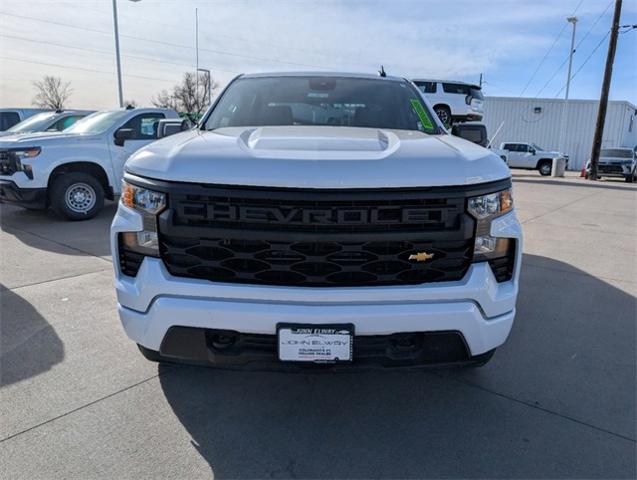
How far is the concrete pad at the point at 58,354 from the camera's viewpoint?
269 cm

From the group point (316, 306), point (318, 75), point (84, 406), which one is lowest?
point (84, 406)

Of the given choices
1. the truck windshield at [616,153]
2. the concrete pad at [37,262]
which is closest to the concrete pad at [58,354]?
the concrete pad at [37,262]

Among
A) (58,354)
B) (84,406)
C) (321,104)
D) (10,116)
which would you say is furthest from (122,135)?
(10,116)

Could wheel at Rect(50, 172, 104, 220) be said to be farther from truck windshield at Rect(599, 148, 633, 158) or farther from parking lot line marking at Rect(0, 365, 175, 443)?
truck windshield at Rect(599, 148, 633, 158)

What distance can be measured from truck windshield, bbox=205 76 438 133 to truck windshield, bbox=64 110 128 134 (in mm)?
5277

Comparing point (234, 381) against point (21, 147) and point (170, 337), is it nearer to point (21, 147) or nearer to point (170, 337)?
point (170, 337)

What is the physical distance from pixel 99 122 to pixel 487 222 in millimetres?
8097

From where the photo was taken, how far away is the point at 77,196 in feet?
26.2

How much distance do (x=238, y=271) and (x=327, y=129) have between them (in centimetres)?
127

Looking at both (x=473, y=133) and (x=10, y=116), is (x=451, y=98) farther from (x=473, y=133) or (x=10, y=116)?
(x=473, y=133)

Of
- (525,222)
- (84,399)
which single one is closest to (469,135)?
(84,399)

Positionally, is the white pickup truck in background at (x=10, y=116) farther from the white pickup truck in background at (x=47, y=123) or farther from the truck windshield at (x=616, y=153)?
the truck windshield at (x=616, y=153)

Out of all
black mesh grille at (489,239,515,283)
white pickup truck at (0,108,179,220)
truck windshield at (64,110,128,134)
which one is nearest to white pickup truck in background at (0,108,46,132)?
truck windshield at (64,110,128,134)

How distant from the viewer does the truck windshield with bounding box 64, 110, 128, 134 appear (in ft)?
27.3
